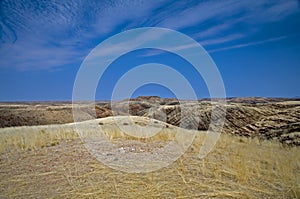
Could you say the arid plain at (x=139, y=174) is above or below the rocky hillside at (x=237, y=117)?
below

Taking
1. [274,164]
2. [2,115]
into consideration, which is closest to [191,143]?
[274,164]

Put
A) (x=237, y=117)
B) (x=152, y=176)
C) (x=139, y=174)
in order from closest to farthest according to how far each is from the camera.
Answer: (x=152, y=176)
(x=139, y=174)
(x=237, y=117)

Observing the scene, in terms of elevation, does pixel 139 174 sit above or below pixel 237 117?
below

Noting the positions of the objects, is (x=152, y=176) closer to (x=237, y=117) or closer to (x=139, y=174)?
(x=139, y=174)

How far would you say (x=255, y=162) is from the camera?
656cm

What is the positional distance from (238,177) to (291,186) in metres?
0.99

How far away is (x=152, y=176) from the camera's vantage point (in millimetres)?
5375

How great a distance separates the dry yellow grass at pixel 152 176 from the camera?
15.1ft

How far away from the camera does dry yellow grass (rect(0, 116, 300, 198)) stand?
4.62m

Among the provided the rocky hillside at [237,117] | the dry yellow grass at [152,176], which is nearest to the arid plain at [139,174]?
the dry yellow grass at [152,176]

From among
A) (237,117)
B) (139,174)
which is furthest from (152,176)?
(237,117)

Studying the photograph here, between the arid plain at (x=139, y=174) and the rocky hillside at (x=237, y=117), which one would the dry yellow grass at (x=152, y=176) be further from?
the rocky hillside at (x=237, y=117)

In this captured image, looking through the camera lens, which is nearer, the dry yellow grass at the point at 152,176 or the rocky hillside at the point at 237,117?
the dry yellow grass at the point at 152,176

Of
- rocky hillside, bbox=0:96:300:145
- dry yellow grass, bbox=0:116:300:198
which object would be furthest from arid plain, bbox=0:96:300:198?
rocky hillside, bbox=0:96:300:145
